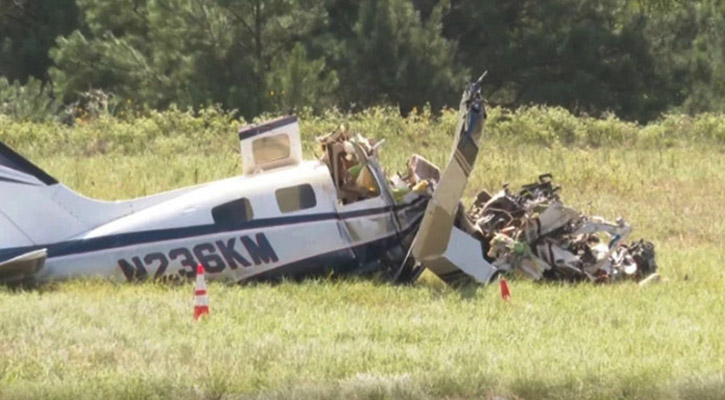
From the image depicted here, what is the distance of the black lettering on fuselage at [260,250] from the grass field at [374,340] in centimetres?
45

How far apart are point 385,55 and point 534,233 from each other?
954 inches

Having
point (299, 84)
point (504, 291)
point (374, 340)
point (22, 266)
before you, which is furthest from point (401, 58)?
point (374, 340)

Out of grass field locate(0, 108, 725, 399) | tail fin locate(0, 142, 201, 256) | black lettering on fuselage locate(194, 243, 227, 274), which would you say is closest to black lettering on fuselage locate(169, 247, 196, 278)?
black lettering on fuselage locate(194, 243, 227, 274)

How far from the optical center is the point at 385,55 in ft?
128

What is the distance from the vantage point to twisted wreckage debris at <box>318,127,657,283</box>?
15.1 meters

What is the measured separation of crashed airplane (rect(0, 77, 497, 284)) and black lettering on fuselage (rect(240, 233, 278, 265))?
10mm

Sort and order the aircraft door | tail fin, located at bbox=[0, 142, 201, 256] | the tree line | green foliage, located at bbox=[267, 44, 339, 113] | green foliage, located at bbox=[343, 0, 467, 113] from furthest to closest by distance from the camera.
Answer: green foliage, located at bbox=[343, 0, 467, 113] → the tree line → green foliage, located at bbox=[267, 44, 339, 113] → the aircraft door → tail fin, located at bbox=[0, 142, 201, 256]

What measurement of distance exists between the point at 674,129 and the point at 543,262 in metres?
19.8

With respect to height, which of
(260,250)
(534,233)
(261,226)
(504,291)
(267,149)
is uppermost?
(267,149)

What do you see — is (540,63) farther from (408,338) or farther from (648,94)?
(408,338)

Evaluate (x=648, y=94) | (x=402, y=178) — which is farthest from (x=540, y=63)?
(x=402, y=178)

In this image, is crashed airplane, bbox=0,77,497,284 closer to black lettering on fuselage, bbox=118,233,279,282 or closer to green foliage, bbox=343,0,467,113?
black lettering on fuselage, bbox=118,233,279,282

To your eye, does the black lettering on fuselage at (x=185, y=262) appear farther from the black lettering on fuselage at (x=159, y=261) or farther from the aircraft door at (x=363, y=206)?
the aircraft door at (x=363, y=206)

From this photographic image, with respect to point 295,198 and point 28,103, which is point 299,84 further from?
point 295,198
